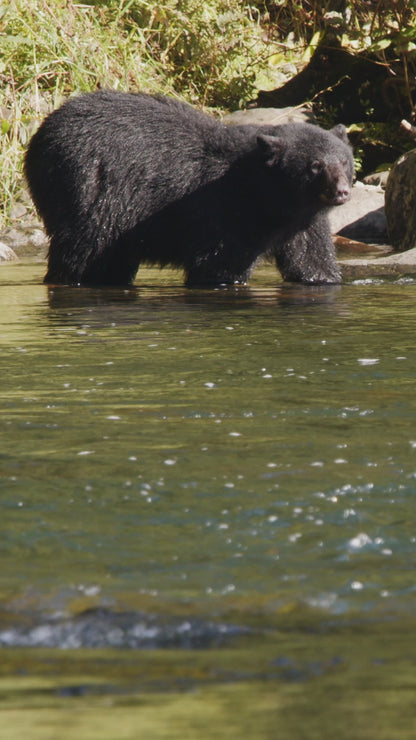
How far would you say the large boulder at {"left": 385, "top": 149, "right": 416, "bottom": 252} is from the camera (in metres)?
10.6

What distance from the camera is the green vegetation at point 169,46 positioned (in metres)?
12.5

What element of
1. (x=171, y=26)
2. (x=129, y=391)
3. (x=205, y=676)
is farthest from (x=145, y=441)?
(x=171, y=26)

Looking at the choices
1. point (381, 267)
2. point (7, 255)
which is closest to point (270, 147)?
point (381, 267)

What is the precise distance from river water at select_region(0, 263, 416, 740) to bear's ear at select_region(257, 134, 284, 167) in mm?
3248

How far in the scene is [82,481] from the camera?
108 inches

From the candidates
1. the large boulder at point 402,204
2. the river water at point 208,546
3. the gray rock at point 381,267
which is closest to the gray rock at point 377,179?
the large boulder at point 402,204

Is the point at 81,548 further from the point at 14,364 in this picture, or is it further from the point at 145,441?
the point at 14,364

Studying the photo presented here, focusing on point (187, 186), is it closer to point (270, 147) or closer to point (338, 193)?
point (270, 147)

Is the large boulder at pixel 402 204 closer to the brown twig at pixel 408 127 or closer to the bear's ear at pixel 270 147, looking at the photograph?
the brown twig at pixel 408 127

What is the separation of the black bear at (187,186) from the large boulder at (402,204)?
2563mm

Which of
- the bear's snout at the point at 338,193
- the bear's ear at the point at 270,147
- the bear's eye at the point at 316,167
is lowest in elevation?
the bear's snout at the point at 338,193

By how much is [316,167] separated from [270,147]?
354 mm

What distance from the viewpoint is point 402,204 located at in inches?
419

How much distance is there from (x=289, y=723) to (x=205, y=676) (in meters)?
0.20
